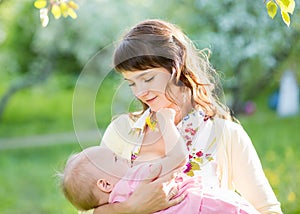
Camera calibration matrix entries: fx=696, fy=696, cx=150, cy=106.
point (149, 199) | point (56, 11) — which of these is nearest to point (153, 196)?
point (149, 199)

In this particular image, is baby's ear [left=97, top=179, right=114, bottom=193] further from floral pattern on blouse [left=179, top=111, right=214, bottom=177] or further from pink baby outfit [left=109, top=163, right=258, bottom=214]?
floral pattern on blouse [left=179, top=111, right=214, bottom=177]

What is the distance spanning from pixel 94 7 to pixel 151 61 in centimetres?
777

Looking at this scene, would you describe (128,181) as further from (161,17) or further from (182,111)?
(161,17)

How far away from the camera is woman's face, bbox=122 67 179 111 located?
2195mm

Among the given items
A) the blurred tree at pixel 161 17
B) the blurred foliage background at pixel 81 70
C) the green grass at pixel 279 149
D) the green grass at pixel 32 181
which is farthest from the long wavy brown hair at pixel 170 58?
the blurred tree at pixel 161 17

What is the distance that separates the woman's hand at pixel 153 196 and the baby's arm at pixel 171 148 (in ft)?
0.08

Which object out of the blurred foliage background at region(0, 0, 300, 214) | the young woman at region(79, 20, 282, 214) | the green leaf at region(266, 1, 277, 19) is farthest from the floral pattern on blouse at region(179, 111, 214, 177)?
the blurred foliage background at region(0, 0, 300, 214)

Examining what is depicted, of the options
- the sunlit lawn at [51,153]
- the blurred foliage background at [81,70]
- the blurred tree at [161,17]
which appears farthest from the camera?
the blurred tree at [161,17]

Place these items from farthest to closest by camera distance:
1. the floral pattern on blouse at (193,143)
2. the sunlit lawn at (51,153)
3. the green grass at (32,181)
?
1. the green grass at (32,181)
2. the sunlit lawn at (51,153)
3. the floral pattern on blouse at (193,143)

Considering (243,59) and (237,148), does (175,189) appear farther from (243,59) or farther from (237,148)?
(243,59)

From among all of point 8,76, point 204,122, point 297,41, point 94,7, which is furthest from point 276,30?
point 204,122

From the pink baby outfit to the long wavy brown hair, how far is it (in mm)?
291

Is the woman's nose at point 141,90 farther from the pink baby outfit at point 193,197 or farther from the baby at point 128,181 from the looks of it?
the pink baby outfit at point 193,197

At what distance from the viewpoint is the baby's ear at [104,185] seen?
210 cm
